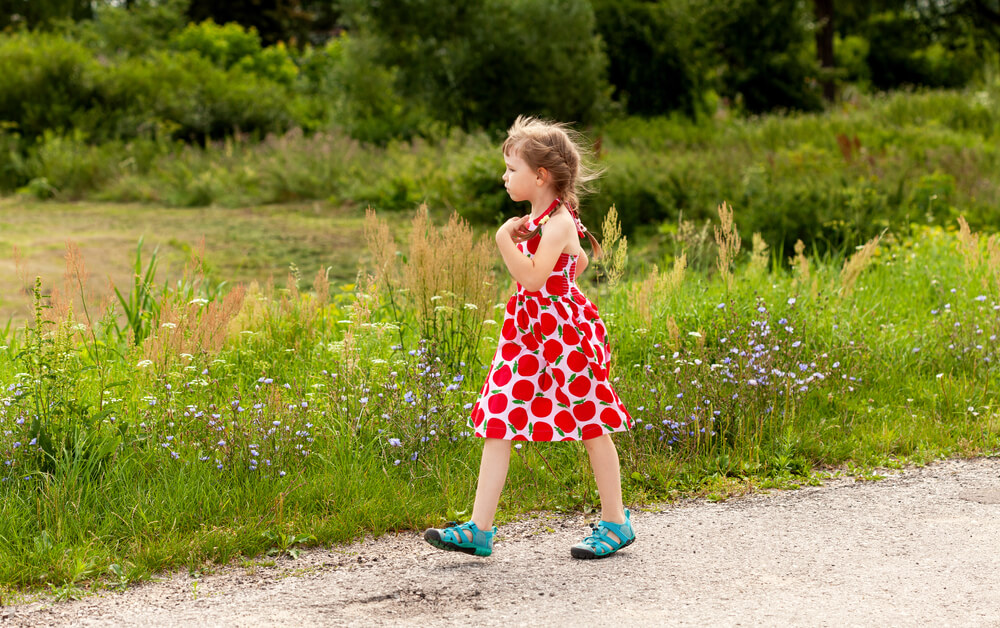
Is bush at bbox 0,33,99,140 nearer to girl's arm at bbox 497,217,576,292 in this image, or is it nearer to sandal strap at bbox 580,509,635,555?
girl's arm at bbox 497,217,576,292

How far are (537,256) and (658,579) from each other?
4.06ft

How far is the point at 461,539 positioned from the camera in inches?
152

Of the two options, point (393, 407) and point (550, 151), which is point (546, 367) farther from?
point (393, 407)

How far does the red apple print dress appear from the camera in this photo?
390 centimetres

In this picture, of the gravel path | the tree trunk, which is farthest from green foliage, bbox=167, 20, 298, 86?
the gravel path

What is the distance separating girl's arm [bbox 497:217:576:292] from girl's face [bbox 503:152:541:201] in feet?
0.58

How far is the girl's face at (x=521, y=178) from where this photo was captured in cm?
393

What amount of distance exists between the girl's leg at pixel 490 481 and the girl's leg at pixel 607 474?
1.07ft

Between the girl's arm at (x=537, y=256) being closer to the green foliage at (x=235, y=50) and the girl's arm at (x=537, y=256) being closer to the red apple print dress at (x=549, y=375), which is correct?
the red apple print dress at (x=549, y=375)

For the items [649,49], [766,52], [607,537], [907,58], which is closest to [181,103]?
[649,49]

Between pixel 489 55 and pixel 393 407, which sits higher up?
pixel 489 55

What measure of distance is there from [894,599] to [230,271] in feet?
25.6

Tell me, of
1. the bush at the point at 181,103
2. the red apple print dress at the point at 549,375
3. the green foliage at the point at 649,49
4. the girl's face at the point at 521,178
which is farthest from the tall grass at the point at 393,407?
the green foliage at the point at 649,49

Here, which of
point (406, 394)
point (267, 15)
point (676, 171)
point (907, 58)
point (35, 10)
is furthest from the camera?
point (35, 10)
